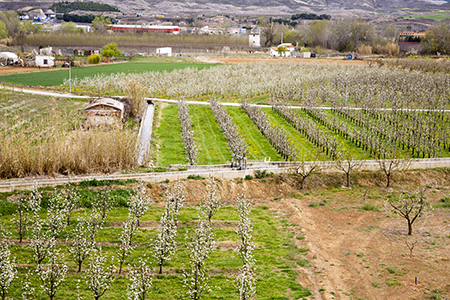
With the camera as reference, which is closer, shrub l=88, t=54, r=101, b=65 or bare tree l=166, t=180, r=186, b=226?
bare tree l=166, t=180, r=186, b=226

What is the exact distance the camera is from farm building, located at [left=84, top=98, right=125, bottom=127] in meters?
39.2

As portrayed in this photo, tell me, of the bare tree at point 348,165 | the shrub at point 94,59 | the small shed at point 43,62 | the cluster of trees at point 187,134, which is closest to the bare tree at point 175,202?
the cluster of trees at point 187,134

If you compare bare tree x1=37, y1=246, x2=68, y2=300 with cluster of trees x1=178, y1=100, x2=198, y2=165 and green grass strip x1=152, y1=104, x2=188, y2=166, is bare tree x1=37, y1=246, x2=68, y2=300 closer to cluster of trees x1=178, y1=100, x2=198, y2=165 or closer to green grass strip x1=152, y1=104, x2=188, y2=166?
cluster of trees x1=178, y1=100, x2=198, y2=165

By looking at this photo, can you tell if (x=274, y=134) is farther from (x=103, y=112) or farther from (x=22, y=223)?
(x=22, y=223)

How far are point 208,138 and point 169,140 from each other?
11.7ft

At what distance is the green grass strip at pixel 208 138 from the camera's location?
1433 inches

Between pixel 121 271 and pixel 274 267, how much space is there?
6540 mm

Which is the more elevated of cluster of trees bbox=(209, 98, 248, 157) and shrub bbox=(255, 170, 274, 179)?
cluster of trees bbox=(209, 98, 248, 157)

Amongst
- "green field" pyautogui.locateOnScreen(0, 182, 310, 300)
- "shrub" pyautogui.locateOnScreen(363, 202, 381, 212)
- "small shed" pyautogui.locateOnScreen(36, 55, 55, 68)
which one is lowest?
"shrub" pyautogui.locateOnScreen(363, 202, 381, 212)

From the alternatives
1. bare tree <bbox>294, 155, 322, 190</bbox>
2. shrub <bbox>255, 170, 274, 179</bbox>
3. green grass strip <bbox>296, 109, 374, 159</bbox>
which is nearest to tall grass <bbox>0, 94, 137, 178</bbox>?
shrub <bbox>255, 170, 274, 179</bbox>

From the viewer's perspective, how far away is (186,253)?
21.0 meters

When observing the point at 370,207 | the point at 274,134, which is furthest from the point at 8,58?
the point at 370,207

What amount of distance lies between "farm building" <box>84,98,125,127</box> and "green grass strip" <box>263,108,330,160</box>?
50.3 ft

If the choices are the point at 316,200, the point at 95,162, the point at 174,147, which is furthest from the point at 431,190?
the point at 95,162
